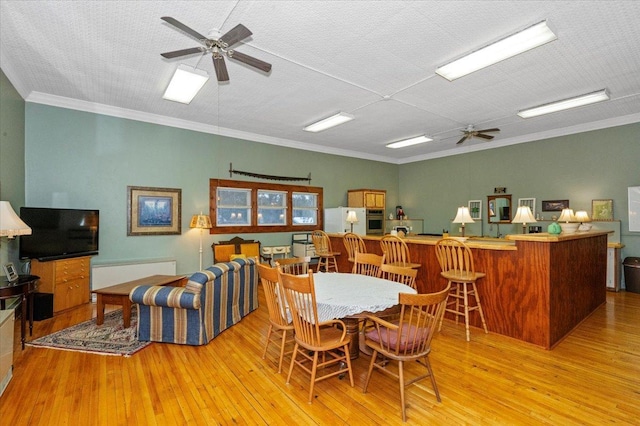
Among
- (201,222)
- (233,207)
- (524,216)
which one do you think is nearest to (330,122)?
(233,207)

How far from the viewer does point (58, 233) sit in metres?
4.51

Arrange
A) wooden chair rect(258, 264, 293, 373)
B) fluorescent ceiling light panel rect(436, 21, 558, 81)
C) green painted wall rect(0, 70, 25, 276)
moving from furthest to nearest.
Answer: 1. green painted wall rect(0, 70, 25, 276)
2. fluorescent ceiling light panel rect(436, 21, 558, 81)
3. wooden chair rect(258, 264, 293, 373)

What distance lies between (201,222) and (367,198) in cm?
417

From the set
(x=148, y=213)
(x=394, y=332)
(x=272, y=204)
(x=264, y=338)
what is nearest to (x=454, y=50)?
(x=394, y=332)

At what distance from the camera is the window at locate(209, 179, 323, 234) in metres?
6.45

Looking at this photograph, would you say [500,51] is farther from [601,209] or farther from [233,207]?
[233,207]

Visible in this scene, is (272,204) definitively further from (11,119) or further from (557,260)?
(557,260)

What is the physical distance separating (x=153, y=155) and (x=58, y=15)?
117 inches

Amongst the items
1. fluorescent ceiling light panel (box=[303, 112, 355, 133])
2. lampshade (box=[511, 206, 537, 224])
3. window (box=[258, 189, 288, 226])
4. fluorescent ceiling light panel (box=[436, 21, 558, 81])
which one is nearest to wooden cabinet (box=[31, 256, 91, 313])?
window (box=[258, 189, 288, 226])

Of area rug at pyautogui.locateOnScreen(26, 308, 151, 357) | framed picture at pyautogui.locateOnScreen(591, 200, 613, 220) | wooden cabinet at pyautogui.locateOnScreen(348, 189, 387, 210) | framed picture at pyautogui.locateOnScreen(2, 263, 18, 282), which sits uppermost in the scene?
wooden cabinet at pyautogui.locateOnScreen(348, 189, 387, 210)

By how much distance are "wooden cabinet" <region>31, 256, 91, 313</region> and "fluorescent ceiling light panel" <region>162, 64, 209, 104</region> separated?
2.80 meters

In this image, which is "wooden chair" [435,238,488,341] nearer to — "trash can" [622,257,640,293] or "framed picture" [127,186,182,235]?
"trash can" [622,257,640,293]

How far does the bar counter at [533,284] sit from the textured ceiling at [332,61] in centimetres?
211

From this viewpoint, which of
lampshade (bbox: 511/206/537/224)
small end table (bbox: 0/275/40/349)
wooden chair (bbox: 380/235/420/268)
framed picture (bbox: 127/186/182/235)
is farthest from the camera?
framed picture (bbox: 127/186/182/235)
